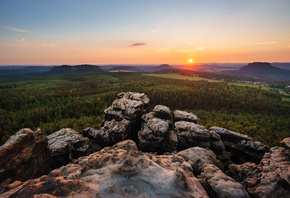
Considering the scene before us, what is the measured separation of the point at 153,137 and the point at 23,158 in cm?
1372

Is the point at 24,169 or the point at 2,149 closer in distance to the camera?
the point at 2,149

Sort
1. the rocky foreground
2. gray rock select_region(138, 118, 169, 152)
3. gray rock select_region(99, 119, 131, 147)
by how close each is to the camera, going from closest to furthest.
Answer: the rocky foreground, gray rock select_region(138, 118, 169, 152), gray rock select_region(99, 119, 131, 147)

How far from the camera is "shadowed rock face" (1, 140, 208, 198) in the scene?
243 inches

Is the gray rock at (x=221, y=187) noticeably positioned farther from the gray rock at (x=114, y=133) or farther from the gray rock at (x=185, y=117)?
the gray rock at (x=185, y=117)

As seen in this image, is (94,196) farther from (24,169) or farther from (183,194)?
(24,169)

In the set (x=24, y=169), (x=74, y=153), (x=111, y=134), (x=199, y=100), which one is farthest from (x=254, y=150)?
(x=199, y=100)

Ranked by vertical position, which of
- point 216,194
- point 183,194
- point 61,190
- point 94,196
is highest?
point 61,190

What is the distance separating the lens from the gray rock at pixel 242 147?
16589mm

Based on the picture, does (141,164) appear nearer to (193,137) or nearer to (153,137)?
(153,137)

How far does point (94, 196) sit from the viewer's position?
20.3 ft

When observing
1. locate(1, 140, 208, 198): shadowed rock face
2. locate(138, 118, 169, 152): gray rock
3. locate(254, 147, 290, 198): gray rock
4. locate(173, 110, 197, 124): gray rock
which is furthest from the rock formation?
locate(254, 147, 290, 198): gray rock

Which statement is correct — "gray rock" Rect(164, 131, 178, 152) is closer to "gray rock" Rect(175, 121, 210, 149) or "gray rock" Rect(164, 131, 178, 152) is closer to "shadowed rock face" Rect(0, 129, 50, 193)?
"gray rock" Rect(175, 121, 210, 149)

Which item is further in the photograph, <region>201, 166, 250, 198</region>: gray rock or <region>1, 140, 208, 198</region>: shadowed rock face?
<region>201, 166, 250, 198</region>: gray rock

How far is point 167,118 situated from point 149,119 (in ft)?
10.5
